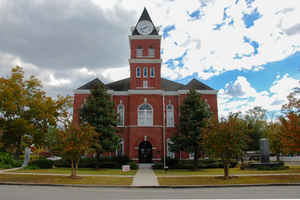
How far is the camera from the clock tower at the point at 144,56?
36281mm

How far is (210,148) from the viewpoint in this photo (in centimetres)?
1984

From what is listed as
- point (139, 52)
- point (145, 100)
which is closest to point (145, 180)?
point (145, 100)

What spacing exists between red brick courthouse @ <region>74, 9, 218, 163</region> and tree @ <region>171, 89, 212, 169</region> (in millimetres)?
5140

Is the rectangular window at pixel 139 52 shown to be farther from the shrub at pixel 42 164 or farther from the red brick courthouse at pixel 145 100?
the shrub at pixel 42 164

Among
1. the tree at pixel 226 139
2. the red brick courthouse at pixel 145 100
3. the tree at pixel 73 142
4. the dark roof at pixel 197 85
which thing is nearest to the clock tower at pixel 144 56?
the red brick courthouse at pixel 145 100

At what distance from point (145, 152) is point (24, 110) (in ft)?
56.9

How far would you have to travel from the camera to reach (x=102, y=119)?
2975 cm

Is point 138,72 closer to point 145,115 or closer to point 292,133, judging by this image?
point 145,115

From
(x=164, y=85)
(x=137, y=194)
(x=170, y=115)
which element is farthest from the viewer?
(x=164, y=85)

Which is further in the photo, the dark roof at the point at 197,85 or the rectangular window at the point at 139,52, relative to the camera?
the dark roof at the point at 197,85

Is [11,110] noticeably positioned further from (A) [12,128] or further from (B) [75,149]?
(B) [75,149]

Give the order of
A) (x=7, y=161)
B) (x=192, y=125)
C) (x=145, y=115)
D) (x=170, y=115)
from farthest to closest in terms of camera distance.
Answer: (x=170, y=115)
(x=145, y=115)
(x=7, y=161)
(x=192, y=125)

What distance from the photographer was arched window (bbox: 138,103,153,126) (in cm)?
3512

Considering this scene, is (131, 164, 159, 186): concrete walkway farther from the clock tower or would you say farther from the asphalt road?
the clock tower
